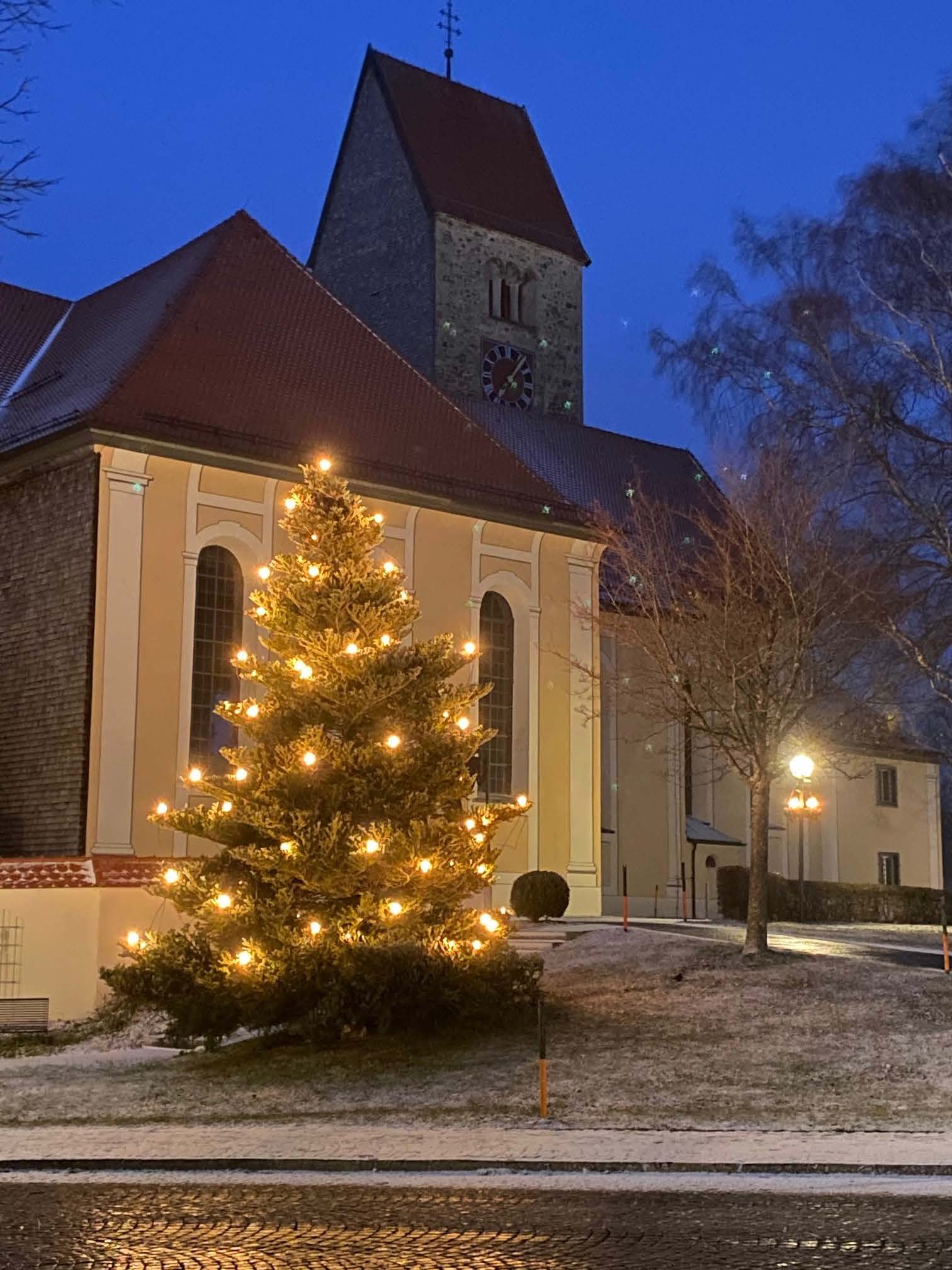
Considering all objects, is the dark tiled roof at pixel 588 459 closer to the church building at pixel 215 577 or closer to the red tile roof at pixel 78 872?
the church building at pixel 215 577

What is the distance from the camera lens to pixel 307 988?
16984 millimetres

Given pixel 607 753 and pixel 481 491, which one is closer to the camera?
pixel 481 491

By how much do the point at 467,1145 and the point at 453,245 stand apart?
39.8m

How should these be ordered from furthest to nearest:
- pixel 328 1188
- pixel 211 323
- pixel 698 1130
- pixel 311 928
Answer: pixel 211 323
pixel 311 928
pixel 698 1130
pixel 328 1188

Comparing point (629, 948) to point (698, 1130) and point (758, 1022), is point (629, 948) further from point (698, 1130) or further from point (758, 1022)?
point (698, 1130)

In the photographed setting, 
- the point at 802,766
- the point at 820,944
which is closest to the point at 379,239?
the point at 802,766

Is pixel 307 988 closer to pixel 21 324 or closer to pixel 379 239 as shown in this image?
pixel 21 324

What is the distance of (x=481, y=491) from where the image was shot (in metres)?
30.3

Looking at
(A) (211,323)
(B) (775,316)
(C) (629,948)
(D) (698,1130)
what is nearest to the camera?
(D) (698,1130)

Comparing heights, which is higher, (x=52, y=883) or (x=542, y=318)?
(x=542, y=318)

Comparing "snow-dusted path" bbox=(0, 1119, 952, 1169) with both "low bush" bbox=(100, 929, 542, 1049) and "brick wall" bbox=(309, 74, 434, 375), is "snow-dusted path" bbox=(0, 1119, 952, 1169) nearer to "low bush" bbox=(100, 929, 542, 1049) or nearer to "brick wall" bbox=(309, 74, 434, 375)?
"low bush" bbox=(100, 929, 542, 1049)

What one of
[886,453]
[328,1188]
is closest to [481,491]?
[886,453]

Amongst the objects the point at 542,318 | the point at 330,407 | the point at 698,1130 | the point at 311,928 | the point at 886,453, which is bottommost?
the point at 698,1130

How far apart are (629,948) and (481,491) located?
418 inches
